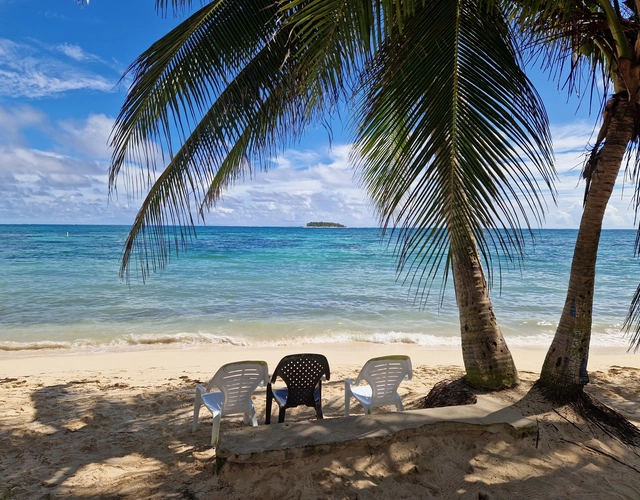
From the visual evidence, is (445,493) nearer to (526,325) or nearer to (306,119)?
(306,119)

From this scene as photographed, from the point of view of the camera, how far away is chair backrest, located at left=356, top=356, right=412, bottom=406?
14.1 ft

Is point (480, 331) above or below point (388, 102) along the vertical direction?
below

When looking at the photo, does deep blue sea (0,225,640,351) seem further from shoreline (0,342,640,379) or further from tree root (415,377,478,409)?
tree root (415,377,478,409)

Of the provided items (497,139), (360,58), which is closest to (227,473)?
(497,139)

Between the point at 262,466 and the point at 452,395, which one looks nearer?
the point at 262,466

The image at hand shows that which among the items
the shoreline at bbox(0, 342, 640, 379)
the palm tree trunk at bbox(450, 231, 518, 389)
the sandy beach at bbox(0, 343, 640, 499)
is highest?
the palm tree trunk at bbox(450, 231, 518, 389)

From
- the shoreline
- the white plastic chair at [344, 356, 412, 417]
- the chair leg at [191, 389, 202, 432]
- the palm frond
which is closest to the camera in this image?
the palm frond

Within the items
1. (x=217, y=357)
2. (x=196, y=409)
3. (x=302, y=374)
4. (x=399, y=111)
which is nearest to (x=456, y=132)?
(x=399, y=111)

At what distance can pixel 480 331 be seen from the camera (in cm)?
409

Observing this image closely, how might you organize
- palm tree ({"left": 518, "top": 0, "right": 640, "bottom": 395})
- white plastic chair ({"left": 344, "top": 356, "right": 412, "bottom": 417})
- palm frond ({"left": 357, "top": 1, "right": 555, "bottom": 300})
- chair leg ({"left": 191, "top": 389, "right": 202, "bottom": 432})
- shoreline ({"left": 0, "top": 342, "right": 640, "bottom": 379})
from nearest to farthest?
palm frond ({"left": 357, "top": 1, "right": 555, "bottom": 300}) → palm tree ({"left": 518, "top": 0, "right": 640, "bottom": 395}) → chair leg ({"left": 191, "top": 389, "right": 202, "bottom": 432}) → white plastic chair ({"left": 344, "top": 356, "right": 412, "bottom": 417}) → shoreline ({"left": 0, "top": 342, "right": 640, "bottom": 379})

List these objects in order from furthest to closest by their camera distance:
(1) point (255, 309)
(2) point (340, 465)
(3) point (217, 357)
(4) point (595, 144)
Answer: (1) point (255, 309) → (3) point (217, 357) → (4) point (595, 144) → (2) point (340, 465)

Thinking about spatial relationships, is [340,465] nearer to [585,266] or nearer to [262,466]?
[262,466]

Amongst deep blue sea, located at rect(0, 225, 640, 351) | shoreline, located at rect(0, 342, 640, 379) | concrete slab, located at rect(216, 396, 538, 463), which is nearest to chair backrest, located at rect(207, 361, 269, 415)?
concrete slab, located at rect(216, 396, 538, 463)

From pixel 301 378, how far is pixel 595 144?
3399 millimetres
